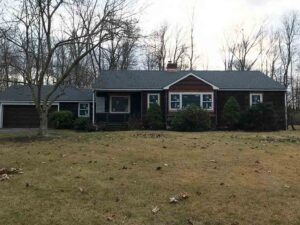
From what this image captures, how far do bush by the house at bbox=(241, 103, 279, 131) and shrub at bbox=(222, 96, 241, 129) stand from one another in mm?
1110

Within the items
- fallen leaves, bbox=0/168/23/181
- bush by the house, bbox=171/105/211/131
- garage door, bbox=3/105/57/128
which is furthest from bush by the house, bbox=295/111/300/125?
fallen leaves, bbox=0/168/23/181

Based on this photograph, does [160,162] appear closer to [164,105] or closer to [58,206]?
[58,206]

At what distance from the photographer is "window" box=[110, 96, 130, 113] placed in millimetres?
35812

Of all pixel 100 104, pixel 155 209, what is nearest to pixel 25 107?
pixel 100 104

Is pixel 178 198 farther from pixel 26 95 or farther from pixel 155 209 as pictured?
pixel 26 95

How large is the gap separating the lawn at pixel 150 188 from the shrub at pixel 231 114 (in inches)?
716

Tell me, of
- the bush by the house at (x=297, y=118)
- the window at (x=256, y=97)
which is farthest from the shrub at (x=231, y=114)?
the bush by the house at (x=297, y=118)

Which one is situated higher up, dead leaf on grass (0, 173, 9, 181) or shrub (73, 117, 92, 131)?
shrub (73, 117, 92, 131)

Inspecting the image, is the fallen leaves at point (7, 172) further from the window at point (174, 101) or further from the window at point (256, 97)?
the window at point (256, 97)

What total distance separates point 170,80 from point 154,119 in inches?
195

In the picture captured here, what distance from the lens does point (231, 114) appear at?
33156mm

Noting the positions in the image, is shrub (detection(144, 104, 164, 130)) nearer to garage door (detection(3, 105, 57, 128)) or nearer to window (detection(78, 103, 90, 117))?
window (detection(78, 103, 90, 117))

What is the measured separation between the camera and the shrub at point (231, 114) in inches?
1296

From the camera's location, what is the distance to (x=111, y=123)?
34656 millimetres
